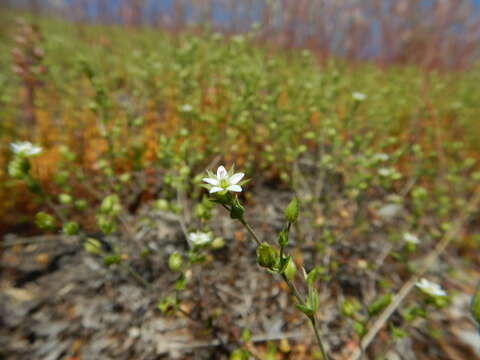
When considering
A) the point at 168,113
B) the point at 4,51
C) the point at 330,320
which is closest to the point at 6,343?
the point at 330,320

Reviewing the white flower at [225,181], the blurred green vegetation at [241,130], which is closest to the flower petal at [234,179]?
the white flower at [225,181]

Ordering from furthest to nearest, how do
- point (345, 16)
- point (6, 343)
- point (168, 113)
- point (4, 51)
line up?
point (345, 16) → point (4, 51) → point (168, 113) → point (6, 343)

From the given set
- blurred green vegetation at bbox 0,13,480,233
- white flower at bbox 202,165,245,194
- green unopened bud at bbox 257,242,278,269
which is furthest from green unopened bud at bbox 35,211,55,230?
green unopened bud at bbox 257,242,278,269

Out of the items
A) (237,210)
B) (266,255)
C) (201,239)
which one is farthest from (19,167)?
(266,255)

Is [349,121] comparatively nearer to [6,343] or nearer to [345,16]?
[6,343]

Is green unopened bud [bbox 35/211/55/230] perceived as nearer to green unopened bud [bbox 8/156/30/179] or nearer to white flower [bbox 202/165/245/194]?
green unopened bud [bbox 8/156/30/179]

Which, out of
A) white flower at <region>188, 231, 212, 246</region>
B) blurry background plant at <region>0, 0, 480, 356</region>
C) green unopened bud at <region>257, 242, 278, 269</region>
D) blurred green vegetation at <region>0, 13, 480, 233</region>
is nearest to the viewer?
green unopened bud at <region>257, 242, 278, 269</region>

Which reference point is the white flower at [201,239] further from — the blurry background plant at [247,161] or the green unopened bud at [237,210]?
the green unopened bud at [237,210]

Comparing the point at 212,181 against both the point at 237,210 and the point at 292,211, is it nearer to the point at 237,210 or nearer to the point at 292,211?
the point at 237,210
